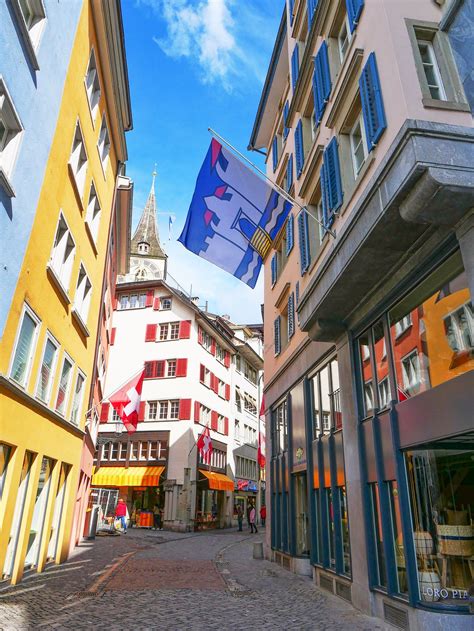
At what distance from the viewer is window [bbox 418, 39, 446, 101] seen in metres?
7.65

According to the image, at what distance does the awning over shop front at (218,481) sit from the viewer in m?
37.0

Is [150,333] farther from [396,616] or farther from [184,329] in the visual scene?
[396,616]

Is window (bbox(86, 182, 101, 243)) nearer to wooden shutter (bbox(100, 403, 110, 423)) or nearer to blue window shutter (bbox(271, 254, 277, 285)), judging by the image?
blue window shutter (bbox(271, 254, 277, 285))

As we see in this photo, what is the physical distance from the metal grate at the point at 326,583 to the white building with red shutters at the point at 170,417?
75.2ft

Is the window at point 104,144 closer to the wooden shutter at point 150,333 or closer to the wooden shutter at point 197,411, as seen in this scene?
the wooden shutter at point 197,411

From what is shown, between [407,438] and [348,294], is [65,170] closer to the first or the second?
[348,294]

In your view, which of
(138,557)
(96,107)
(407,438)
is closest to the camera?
(407,438)

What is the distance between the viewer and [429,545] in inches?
309

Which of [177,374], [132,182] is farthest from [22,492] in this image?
[177,374]

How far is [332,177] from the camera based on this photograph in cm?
1090

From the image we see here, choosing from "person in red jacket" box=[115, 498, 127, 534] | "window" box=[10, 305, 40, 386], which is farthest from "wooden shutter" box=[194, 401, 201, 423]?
"window" box=[10, 305, 40, 386]

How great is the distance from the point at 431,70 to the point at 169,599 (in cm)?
1103

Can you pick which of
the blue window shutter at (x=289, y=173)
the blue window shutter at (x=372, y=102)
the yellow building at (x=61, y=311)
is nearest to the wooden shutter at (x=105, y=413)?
the yellow building at (x=61, y=311)

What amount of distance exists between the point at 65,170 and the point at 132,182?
10280mm
